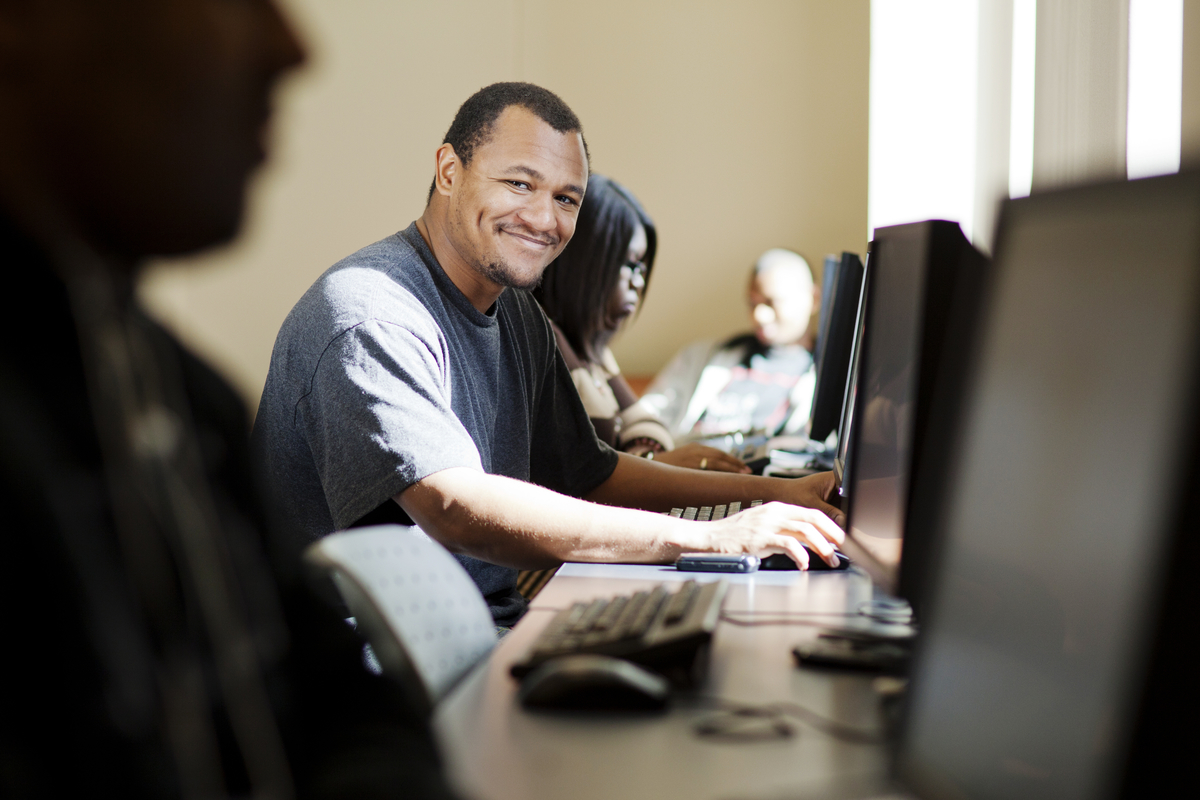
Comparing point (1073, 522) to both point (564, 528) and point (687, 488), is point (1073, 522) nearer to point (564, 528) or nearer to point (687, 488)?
point (564, 528)

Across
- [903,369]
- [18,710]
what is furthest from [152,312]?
[903,369]

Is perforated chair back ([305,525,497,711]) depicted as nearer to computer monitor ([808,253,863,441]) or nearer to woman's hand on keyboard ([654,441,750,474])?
computer monitor ([808,253,863,441])

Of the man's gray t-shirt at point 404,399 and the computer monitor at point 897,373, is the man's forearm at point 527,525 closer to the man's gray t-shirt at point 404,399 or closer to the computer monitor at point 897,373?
the man's gray t-shirt at point 404,399

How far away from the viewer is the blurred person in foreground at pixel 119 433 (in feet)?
1.33

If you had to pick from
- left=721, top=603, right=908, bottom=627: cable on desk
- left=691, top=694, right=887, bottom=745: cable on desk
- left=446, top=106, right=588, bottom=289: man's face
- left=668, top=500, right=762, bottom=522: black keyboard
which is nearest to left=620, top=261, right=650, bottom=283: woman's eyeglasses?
left=446, top=106, right=588, bottom=289: man's face

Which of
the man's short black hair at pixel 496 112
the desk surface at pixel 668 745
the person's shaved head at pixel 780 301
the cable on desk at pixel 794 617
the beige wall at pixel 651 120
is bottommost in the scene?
the desk surface at pixel 668 745

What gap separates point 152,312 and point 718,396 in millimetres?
2745

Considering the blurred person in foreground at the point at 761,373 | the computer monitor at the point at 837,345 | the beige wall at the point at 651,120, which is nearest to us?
the computer monitor at the point at 837,345

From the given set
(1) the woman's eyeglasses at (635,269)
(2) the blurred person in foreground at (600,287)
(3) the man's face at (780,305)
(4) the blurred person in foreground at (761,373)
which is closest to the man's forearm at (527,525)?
(2) the blurred person in foreground at (600,287)

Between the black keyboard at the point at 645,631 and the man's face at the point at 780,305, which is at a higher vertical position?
the man's face at the point at 780,305

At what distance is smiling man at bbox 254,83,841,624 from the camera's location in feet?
3.75

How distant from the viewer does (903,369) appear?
35.6 inches

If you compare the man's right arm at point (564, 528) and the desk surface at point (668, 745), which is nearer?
the desk surface at point (668, 745)

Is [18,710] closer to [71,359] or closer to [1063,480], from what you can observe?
[71,359]
